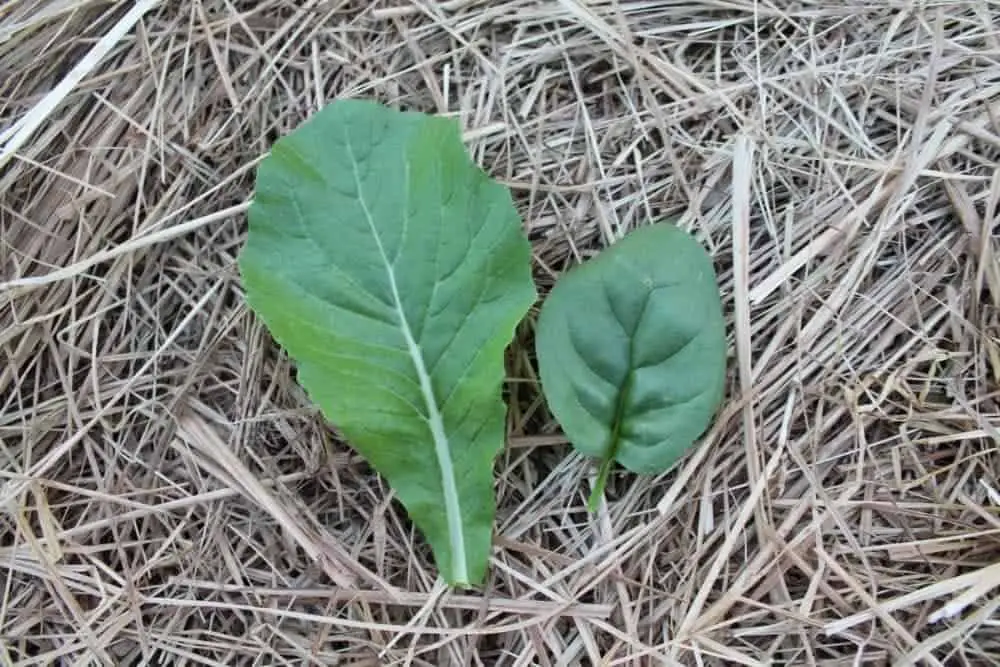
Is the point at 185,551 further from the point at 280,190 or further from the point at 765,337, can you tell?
the point at 765,337

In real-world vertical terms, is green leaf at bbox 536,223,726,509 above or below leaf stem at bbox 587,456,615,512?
above

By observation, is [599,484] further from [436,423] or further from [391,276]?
[391,276]

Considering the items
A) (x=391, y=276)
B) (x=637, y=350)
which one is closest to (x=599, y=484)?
(x=637, y=350)

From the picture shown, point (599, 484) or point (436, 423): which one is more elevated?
point (436, 423)

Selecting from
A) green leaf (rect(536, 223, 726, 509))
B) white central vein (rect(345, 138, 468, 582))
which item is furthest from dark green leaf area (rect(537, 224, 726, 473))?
white central vein (rect(345, 138, 468, 582))

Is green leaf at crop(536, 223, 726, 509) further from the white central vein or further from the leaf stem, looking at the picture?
the white central vein
